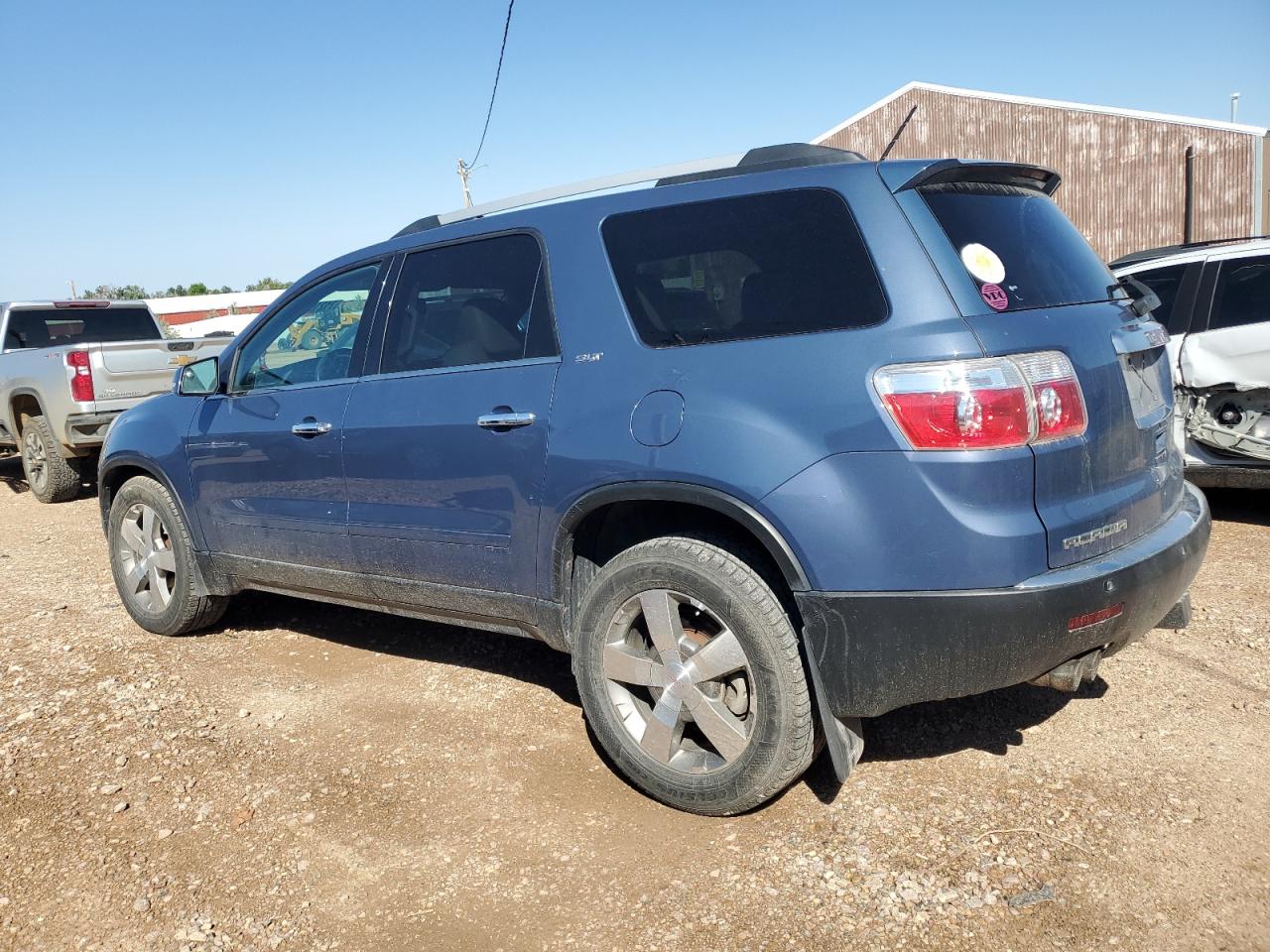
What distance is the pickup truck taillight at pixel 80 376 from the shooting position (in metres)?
8.85

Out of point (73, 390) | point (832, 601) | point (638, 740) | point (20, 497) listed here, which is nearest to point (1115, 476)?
point (832, 601)

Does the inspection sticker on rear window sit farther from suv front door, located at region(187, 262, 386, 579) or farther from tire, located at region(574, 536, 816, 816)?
suv front door, located at region(187, 262, 386, 579)

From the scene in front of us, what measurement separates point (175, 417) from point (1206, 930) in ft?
14.9

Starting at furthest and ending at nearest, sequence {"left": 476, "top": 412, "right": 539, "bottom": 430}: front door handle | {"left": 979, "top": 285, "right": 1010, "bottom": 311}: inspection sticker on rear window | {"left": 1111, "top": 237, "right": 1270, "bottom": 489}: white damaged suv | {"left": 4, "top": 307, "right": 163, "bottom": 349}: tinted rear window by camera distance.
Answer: {"left": 4, "top": 307, "right": 163, "bottom": 349}: tinted rear window < {"left": 1111, "top": 237, "right": 1270, "bottom": 489}: white damaged suv < {"left": 476, "top": 412, "right": 539, "bottom": 430}: front door handle < {"left": 979, "top": 285, "right": 1010, "bottom": 311}: inspection sticker on rear window

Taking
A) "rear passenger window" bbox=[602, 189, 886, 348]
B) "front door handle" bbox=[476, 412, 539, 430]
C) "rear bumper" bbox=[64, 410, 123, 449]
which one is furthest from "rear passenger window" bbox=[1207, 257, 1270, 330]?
"rear bumper" bbox=[64, 410, 123, 449]

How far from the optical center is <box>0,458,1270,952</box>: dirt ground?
8.46 feet

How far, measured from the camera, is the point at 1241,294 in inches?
232

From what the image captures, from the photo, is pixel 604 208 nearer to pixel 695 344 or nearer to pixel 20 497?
pixel 695 344

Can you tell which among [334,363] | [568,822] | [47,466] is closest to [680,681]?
[568,822]

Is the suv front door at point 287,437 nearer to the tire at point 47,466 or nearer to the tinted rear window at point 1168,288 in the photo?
the tinted rear window at point 1168,288

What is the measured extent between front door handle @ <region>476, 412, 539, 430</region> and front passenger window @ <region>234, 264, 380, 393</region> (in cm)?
94

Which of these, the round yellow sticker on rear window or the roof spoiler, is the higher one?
the roof spoiler

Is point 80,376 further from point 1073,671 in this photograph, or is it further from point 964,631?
point 1073,671

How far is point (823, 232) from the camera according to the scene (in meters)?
2.80
